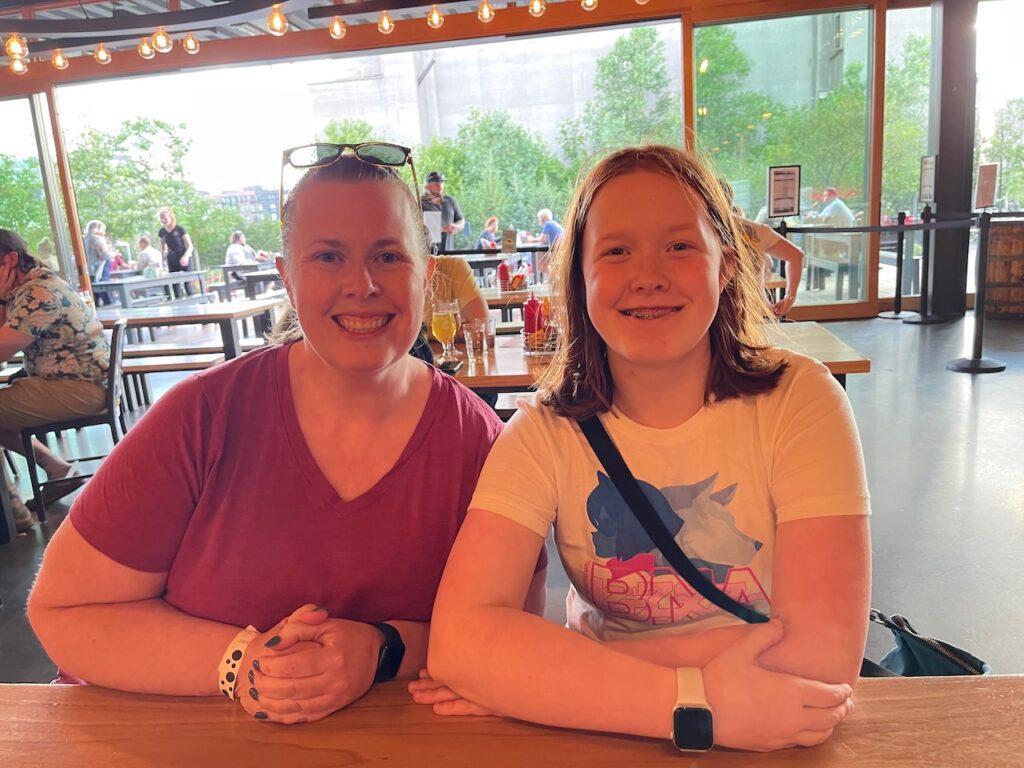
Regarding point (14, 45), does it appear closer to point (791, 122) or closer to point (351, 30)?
point (351, 30)

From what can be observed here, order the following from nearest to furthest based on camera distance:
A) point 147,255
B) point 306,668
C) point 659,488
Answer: point 306,668 < point 659,488 < point 147,255

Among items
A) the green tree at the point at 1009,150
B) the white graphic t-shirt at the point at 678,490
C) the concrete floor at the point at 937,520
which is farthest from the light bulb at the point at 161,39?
the green tree at the point at 1009,150

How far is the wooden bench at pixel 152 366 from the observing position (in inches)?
193

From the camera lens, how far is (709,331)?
115cm

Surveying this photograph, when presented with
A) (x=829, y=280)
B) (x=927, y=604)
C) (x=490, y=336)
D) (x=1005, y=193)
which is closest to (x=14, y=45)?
(x=490, y=336)

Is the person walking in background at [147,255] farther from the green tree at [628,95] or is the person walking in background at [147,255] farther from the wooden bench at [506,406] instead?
the wooden bench at [506,406]

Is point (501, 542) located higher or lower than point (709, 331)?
lower

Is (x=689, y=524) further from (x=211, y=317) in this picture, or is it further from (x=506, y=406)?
(x=211, y=317)

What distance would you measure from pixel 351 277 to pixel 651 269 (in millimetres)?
452

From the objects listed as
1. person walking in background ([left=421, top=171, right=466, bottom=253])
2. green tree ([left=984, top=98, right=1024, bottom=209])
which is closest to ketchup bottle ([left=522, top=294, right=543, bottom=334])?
person walking in background ([left=421, top=171, right=466, bottom=253])

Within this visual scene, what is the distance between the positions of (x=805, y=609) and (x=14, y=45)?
5217mm

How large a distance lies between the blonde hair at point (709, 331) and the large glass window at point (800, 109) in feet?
22.4

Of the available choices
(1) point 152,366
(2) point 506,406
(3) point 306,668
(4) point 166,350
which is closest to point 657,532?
(3) point 306,668

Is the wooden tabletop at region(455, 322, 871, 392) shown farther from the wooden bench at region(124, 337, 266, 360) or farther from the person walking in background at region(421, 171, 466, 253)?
the wooden bench at region(124, 337, 266, 360)
